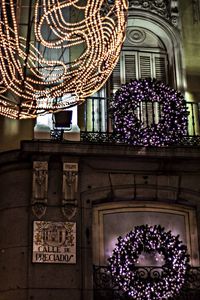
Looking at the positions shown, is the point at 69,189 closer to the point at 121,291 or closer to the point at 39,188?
the point at 39,188

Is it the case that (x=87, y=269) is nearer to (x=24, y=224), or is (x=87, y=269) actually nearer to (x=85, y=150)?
(x=24, y=224)

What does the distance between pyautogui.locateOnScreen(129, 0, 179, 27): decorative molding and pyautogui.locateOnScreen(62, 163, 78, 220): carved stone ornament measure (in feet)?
18.5

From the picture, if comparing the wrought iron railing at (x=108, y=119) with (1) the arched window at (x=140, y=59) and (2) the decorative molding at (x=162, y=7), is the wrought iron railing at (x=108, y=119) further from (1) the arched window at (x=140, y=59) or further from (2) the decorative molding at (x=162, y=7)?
(2) the decorative molding at (x=162, y=7)

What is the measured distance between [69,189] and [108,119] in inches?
98.1

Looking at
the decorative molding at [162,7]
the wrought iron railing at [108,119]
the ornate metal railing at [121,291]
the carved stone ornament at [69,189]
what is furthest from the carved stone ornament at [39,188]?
the decorative molding at [162,7]

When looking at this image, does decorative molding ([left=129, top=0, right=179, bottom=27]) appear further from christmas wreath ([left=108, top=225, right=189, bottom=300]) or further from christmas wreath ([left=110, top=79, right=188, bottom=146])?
christmas wreath ([left=108, top=225, right=189, bottom=300])

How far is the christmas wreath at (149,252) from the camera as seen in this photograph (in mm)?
12992

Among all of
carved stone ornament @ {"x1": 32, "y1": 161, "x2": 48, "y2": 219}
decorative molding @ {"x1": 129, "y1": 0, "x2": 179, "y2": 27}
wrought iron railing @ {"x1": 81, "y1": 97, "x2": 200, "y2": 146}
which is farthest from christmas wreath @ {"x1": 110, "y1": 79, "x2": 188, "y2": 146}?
decorative molding @ {"x1": 129, "y1": 0, "x2": 179, "y2": 27}

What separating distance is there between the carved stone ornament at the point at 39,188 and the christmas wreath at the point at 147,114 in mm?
2066

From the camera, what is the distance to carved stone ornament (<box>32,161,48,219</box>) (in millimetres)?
13305

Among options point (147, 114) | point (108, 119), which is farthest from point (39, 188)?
point (147, 114)

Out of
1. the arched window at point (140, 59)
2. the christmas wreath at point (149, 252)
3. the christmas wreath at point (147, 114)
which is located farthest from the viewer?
the arched window at point (140, 59)

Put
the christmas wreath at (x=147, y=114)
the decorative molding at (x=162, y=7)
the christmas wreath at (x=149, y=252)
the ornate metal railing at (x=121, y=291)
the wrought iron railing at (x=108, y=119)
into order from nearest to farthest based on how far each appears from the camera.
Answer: the christmas wreath at (x=149, y=252) → the ornate metal railing at (x=121, y=291) → the christmas wreath at (x=147, y=114) → the wrought iron railing at (x=108, y=119) → the decorative molding at (x=162, y=7)

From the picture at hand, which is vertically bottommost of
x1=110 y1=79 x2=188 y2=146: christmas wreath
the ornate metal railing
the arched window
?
the ornate metal railing
